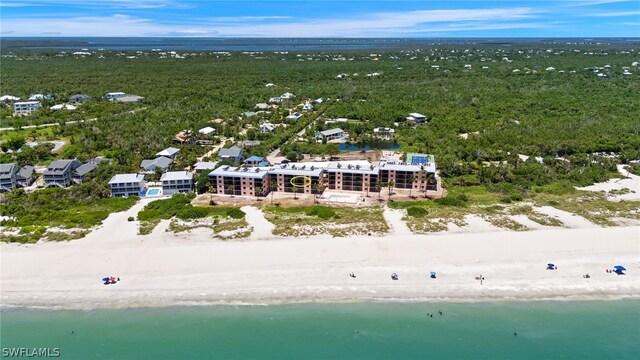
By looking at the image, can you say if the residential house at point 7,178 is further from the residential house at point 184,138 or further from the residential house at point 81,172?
the residential house at point 184,138

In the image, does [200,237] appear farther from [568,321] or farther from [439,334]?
[568,321]

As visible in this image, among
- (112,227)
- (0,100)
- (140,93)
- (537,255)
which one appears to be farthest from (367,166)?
(0,100)

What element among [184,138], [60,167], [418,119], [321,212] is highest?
[418,119]

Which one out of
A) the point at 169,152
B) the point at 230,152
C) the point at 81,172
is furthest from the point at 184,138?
the point at 81,172

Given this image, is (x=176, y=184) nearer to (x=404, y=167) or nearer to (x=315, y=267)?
(x=315, y=267)

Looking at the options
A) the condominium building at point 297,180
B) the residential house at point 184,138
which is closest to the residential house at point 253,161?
the condominium building at point 297,180

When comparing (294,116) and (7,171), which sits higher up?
(294,116)
